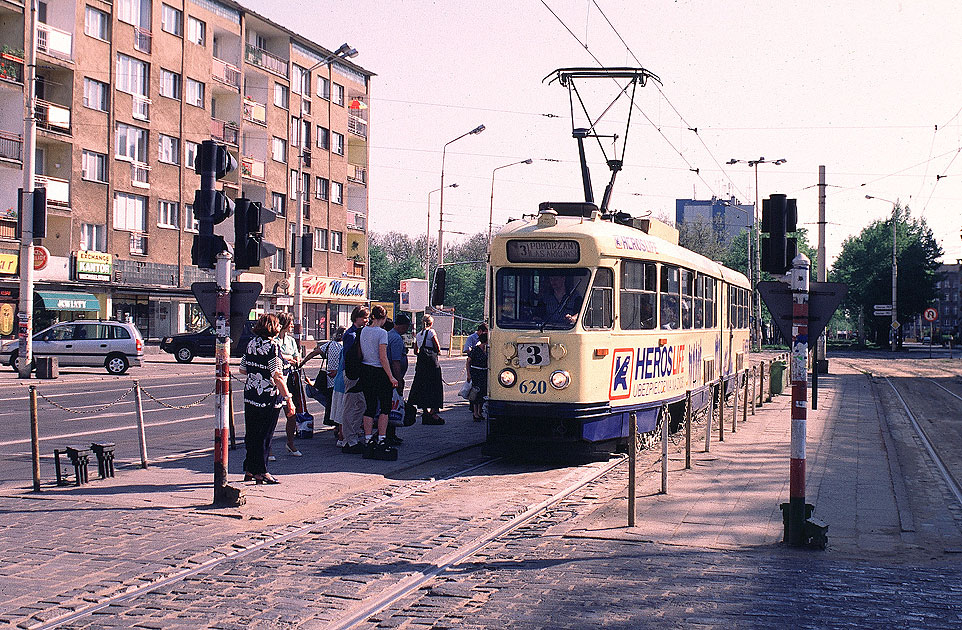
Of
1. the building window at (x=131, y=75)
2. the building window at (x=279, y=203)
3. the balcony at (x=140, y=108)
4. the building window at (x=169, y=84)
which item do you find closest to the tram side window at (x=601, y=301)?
the building window at (x=131, y=75)

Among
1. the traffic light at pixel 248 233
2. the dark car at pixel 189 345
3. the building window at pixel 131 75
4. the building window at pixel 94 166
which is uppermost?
the building window at pixel 131 75

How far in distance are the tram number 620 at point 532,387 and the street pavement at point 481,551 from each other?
0.93 metres

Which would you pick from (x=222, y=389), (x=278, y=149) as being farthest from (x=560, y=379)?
(x=278, y=149)

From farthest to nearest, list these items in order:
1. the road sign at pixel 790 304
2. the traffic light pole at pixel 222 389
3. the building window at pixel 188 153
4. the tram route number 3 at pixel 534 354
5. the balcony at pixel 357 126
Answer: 1. the balcony at pixel 357 126
2. the building window at pixel 188 153
3. the tram route number 3 at pixel 534 354
4. the traffic light pole at pixel 222 389
5. the road sign at pixel 790 304

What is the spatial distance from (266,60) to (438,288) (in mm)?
40824

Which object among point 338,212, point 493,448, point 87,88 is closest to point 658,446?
point 493,448

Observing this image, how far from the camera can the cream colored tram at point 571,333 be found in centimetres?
1212

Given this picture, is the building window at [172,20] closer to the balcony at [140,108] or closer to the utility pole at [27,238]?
the balcony at [140,108]

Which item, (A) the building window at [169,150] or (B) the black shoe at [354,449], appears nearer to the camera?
(B) the black shoe at [354,449]

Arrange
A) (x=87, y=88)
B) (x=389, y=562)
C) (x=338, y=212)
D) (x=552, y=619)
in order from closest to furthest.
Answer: (x=552, y=619) → (x=389, y=562) → (x=87, y=88) → (x=338, y=212)

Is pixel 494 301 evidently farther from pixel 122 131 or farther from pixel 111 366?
pixel 122 131

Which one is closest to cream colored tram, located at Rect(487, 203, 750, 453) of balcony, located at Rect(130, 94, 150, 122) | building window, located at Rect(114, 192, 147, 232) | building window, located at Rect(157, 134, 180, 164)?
building window, located at Rect(114, 192, 147, 232)

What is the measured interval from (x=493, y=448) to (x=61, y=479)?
4961 millimetres

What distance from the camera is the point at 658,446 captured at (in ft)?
49.6
